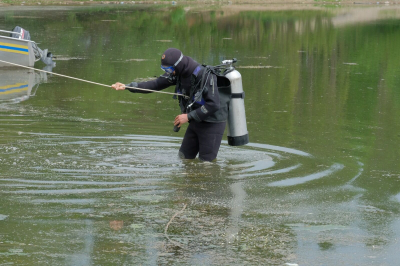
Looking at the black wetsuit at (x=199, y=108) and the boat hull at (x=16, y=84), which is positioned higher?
the black wetsuit at (x=199, y=108)

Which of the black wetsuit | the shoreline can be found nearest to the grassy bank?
the shoreline

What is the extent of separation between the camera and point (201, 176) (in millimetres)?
6848

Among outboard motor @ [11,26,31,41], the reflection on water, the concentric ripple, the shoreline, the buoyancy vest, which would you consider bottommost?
the shoreline

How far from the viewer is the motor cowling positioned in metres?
7.11

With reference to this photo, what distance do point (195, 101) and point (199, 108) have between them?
9cm

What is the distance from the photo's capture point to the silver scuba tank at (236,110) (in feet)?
23.3

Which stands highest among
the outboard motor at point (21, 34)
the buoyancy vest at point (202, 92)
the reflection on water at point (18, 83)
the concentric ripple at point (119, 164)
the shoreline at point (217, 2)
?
the buoyancy vest at point (202, 92)

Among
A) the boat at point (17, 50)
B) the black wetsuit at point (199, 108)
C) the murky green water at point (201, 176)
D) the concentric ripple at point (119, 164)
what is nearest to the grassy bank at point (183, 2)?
the boat at point (17, 50)

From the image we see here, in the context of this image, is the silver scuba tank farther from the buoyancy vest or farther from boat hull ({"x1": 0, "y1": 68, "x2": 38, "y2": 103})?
boat hull ({"x1": 0, "y1": 68, "x2": 38, "y2": 103})

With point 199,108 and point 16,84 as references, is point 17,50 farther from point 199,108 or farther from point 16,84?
point 199,108

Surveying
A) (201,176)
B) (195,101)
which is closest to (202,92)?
(195,101)

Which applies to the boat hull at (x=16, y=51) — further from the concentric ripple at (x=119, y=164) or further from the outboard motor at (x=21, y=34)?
the concentric ripple at (x=119, y=164)

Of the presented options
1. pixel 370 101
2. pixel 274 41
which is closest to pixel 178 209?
pixel 370 101

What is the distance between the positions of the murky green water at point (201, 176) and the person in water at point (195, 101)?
11.3 inches
